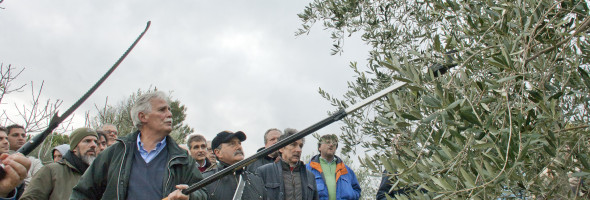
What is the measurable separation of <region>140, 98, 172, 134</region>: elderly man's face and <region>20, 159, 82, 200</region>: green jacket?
47.9 inches

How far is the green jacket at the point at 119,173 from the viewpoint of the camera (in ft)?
12.4

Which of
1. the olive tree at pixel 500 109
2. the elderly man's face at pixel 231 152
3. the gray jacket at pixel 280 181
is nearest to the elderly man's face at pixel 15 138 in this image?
the elderly man's face at pixel 231 152

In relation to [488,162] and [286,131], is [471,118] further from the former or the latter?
[286,131]

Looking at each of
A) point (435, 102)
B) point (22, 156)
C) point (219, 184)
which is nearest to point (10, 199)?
point (22, 156)

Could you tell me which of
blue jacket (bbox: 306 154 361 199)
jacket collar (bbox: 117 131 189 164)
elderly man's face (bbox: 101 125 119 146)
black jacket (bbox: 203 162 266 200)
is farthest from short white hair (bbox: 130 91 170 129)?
elderly man's face (bbox: 101 125 119 146)

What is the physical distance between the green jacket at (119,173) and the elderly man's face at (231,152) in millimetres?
1263

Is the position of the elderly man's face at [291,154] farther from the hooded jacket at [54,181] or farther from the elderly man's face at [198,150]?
the hooded jacket at [54,181]

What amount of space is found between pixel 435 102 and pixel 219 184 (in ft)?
10.7

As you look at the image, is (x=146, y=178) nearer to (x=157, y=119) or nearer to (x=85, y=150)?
(x=157, y=119)

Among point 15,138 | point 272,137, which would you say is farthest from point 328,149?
point 15,138

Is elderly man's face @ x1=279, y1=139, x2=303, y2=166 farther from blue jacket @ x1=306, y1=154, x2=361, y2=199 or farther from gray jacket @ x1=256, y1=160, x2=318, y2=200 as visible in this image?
blue jacket @ x1=306, y1=154, x2=361, y2=199

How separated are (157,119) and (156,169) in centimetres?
46

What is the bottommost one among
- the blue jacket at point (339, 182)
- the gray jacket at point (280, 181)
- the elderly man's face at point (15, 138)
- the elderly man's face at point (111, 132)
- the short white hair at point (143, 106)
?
the blue jacket at point (339, 182)

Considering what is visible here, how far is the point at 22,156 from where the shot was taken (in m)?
3.04
